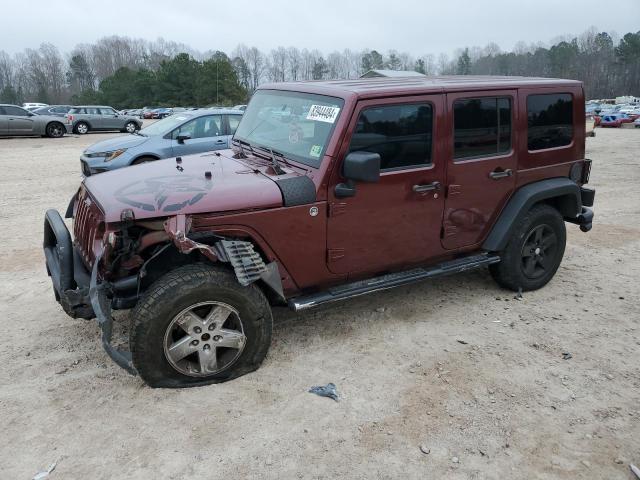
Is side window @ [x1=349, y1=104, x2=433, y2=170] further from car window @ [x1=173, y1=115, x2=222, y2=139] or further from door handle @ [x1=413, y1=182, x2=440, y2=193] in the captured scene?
car window @ [x1=173, y1=115, x2=222, y2=139]

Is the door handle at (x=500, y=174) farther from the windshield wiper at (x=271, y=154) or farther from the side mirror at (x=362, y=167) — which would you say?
the windshield wiper at (x=271, y=154)

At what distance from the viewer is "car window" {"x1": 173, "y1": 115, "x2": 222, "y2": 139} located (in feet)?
31.2

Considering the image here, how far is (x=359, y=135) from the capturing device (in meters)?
3.75

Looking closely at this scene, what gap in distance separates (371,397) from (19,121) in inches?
879

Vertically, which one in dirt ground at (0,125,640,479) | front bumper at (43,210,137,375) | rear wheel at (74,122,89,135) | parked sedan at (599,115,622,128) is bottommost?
dirt ground at (0,125,640,479)

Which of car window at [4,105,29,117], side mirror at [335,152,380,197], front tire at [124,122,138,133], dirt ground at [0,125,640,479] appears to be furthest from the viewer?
front tire at [124,122,138,133]

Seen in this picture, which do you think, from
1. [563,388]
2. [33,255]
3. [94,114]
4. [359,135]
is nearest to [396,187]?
[359,135]

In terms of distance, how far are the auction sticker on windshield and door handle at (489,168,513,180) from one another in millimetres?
1554

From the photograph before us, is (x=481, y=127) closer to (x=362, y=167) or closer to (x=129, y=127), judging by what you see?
(x=362, y=167)

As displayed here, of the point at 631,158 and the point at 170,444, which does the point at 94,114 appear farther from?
the point at 170,444

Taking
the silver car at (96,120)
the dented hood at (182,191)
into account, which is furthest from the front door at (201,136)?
the silver car at (96,120)

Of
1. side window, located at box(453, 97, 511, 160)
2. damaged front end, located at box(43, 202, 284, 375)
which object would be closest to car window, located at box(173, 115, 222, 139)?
damaged front end, located at box(43, 202, 284, 375)

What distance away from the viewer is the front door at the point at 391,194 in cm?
377

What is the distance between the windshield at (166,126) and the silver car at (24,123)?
14.1 metres
